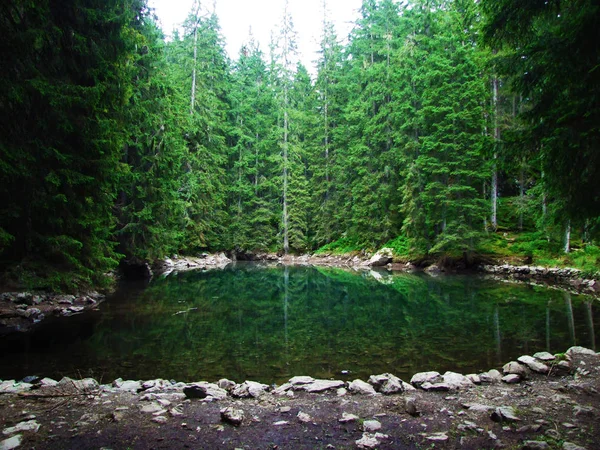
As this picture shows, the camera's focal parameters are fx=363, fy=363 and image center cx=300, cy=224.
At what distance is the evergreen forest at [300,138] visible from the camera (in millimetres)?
5582

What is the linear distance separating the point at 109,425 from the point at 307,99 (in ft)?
142

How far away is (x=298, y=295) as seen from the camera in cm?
1477

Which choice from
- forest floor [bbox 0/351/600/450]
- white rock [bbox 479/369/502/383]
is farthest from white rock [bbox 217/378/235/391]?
white rock [bbox 479/369/502/383]

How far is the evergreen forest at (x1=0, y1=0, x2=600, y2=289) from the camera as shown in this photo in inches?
220

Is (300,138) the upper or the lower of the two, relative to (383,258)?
upper

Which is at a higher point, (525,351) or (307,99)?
(307,99)

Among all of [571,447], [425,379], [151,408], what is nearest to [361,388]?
[425,379]

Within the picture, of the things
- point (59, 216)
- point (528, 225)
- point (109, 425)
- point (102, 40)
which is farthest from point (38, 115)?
point (528, 225)

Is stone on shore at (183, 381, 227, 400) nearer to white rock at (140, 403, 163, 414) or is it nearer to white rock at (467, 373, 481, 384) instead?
white rock at (140, 403, 163, 414)

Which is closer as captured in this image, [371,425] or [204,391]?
[371,425]

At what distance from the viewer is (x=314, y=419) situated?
12.8 feet

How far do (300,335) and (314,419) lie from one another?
4.51 m

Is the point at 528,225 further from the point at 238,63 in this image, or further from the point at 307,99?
the point at 238,63

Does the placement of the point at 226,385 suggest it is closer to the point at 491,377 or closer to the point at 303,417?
the point at 303,417
